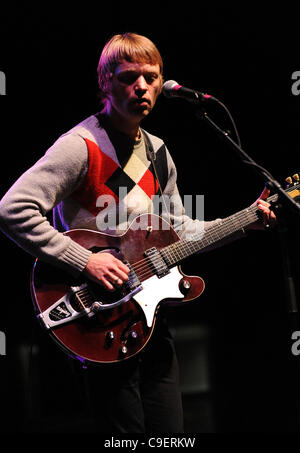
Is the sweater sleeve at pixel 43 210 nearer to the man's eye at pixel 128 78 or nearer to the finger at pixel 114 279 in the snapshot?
the finger at pixel 114 279

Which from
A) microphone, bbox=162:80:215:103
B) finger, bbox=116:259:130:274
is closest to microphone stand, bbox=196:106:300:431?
microphone, bbox=162:80:215:103

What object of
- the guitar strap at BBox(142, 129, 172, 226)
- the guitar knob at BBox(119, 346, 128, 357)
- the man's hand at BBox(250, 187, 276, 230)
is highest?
the guitar strap at BBox(142, 129, 172, 226)

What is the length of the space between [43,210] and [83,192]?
22cm

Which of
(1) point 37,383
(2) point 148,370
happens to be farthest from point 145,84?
(1) point 37,383

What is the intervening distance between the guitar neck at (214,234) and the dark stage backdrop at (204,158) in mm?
849

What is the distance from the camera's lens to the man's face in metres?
2.20

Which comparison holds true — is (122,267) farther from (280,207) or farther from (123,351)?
(280,207)

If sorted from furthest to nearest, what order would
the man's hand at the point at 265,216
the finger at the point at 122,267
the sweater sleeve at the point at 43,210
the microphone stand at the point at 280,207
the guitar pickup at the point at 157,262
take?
the man's hand at the point at 265,216, the guitar pickup at the point at 157,262, the finger at the point at 122,267, the sweater sleeve at the point at 43,210, the microphone stand at the point at 280,207

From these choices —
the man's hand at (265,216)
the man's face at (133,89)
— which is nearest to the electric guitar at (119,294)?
the man's hand at (265,216)

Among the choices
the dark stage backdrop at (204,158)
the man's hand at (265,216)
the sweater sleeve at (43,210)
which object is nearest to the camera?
the sweater sleeve at (43,210)

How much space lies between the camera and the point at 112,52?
2262mm

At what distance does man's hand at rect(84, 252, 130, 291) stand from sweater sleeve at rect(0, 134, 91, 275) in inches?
1.3

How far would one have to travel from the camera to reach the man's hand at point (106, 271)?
1984mm

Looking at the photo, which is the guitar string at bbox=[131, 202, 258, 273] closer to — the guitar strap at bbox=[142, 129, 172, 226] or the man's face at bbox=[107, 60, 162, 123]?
the guitar strap at bbox=[142, 129, 172, 226]
